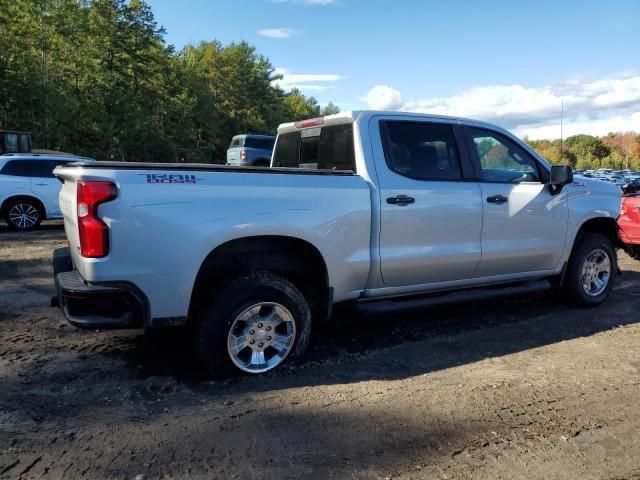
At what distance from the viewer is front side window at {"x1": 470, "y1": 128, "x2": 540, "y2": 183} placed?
5.17 meters

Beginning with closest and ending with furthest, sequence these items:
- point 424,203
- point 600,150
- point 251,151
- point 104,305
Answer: point 104,305, point 424,203, point 251,151, point 600,150

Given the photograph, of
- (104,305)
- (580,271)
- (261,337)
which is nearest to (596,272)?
(580,271)

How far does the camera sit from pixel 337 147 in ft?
15.9

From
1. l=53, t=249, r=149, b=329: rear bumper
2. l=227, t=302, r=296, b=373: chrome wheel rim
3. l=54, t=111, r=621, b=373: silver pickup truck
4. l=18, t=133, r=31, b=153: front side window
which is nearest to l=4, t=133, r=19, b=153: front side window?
l=18, t=133, r=31, b=153: front side window

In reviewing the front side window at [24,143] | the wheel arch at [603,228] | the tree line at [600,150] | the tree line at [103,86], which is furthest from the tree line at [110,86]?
the tree line at [600,150]

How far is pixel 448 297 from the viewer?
4938 millimetres

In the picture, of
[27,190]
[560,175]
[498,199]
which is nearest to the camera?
[498,199]

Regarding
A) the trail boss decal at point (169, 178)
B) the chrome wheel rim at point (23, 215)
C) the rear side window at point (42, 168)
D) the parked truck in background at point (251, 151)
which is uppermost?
the parked truck in background at point (251, 151)

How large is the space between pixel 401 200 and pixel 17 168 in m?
10.8

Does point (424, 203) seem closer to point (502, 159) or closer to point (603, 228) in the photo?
point (502, 159)

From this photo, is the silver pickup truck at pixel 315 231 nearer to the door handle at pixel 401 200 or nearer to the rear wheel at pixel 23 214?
the door handle at pixel 401 200

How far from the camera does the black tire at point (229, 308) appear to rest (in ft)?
12.5

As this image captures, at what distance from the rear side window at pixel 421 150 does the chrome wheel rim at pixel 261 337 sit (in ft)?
5.13

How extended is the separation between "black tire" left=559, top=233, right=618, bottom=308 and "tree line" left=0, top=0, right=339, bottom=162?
2915cm
